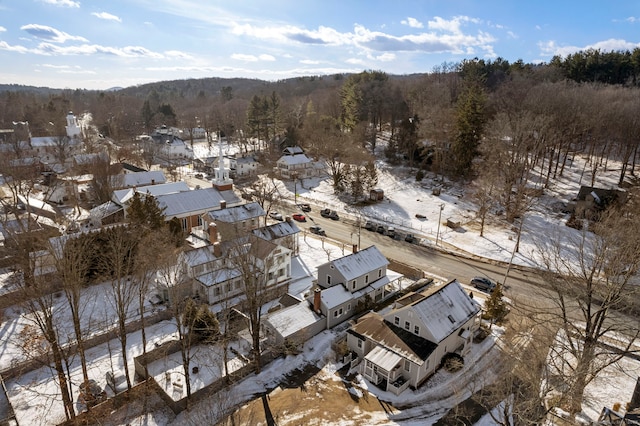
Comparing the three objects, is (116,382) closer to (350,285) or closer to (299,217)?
(350,285)

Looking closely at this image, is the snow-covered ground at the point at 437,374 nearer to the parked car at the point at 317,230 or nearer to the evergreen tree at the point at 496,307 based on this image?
the evergreen tree at the point at 496,307

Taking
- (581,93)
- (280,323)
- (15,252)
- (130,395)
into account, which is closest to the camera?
(130,395)

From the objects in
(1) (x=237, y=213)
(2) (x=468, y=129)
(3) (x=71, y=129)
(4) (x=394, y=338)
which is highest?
(2) (x=468, y=129)

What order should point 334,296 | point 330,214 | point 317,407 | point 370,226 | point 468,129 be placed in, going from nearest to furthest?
point 317,407 → point 334,296 → point 370,226 → point 330,214 → point 468,129

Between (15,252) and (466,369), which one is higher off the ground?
(15,252)

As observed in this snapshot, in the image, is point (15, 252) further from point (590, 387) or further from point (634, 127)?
point (634, 127)

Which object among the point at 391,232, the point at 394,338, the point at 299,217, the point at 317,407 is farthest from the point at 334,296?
the point at 299,217

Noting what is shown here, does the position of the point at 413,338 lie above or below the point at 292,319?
above

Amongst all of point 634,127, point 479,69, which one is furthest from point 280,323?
point 479,69
